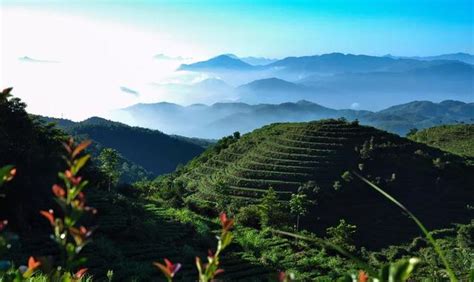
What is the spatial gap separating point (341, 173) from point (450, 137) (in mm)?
38330

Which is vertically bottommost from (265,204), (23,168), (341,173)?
(265,204)

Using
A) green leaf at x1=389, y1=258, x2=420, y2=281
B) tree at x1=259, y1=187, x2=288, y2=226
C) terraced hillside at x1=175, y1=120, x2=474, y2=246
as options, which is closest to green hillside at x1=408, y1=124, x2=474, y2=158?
terraced hillside at x1=175, y1=120, x2=474, y2=246

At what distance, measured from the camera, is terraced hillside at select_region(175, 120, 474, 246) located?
50.4 meters

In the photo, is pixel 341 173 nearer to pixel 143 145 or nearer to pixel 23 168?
pixel 23 168

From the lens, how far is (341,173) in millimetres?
56625

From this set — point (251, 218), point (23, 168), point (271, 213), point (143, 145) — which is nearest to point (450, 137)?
point (251, 218)

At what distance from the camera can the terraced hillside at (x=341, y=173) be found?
50.4 metres

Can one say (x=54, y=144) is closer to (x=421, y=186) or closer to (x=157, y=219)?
(x=157, y=219)

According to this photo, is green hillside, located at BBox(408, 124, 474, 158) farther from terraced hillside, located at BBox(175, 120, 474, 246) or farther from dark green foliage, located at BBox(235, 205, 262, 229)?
dark green foliage, located at BBox(235, 205, 262, 229)

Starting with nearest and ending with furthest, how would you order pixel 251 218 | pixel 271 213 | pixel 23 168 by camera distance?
pixel 23 168
pixel 271 213
pixel 251 218

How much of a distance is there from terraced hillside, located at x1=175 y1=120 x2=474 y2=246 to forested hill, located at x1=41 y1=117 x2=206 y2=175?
202 ft

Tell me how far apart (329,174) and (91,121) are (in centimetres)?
10204

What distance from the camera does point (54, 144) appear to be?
31281 mm

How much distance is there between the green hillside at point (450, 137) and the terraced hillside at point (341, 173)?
19261 mm
